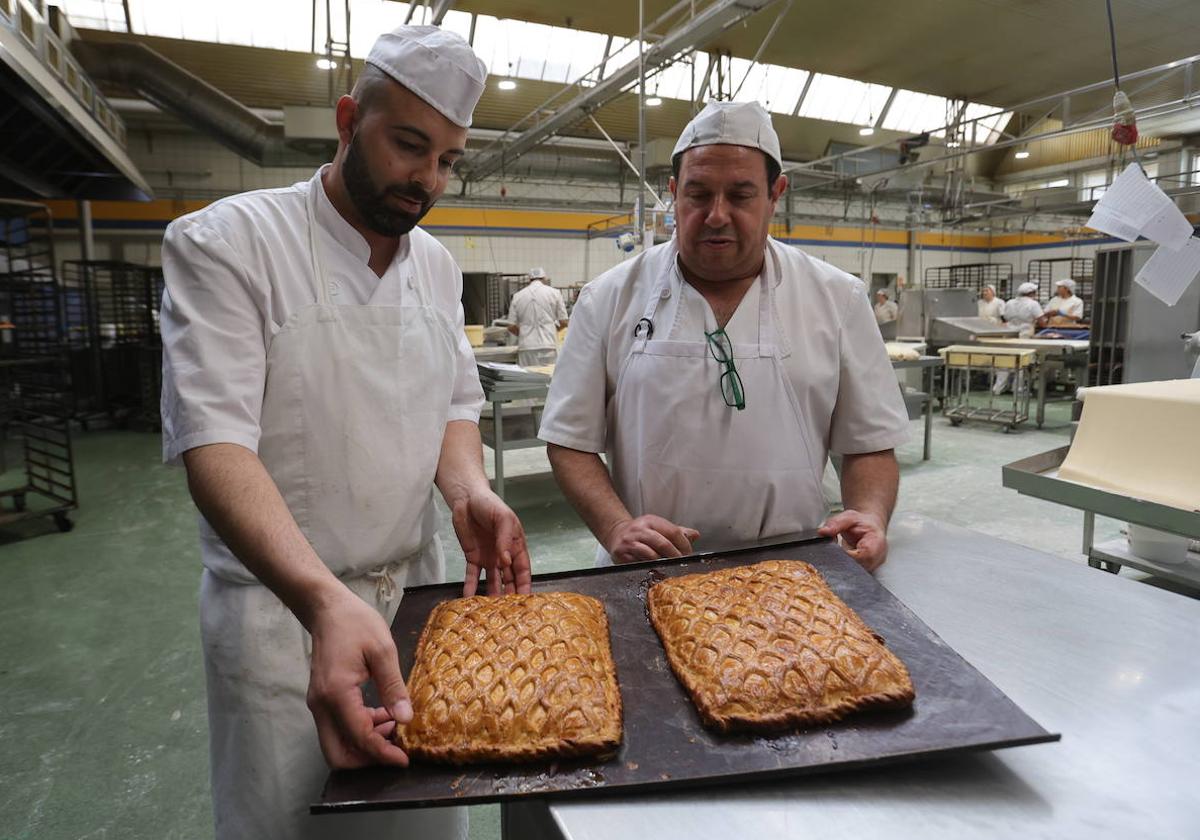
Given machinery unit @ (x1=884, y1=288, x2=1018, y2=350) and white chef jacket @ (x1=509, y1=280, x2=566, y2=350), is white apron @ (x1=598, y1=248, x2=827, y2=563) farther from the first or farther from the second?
machinery unit @ (x1=884, y1=288, x2=1018, y2=350)

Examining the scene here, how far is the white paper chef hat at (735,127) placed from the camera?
137 centimetres

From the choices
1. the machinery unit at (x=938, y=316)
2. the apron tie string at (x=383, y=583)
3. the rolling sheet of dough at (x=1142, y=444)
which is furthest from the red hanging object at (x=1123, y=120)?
the machinery unit at (x=938, y=316)

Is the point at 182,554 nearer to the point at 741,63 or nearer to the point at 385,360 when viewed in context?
the point at 385,360

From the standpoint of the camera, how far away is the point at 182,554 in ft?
13.1

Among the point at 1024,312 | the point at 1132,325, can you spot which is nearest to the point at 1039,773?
the point at 1132,325

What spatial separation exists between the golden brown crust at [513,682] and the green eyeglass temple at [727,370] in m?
0.54

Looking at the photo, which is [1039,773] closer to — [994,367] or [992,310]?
[994,367]

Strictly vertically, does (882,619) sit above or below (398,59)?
below

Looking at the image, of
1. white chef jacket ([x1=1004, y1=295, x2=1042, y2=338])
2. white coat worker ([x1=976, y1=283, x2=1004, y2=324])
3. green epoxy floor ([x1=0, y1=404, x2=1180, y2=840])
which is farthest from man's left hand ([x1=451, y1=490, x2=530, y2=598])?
white coat worker ([x1=976, y1=283, x2=1004, y2=324])

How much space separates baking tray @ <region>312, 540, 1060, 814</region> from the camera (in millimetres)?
700

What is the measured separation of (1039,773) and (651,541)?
0.67 metres

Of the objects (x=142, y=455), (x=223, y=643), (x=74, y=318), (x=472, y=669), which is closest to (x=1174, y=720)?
(x=472, y=669)

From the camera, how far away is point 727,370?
1.42 metres

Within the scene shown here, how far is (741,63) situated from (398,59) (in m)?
9.66
